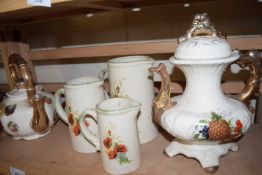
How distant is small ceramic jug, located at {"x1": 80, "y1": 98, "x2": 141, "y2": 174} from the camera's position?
532mm

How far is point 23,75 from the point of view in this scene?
2.44 feet

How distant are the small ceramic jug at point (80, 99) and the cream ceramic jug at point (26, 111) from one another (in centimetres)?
11

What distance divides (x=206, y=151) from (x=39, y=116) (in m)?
0.48

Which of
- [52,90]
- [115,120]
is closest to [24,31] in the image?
[52,90]

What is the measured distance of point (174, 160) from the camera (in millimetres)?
595

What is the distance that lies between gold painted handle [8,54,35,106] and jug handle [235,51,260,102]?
0.57 m

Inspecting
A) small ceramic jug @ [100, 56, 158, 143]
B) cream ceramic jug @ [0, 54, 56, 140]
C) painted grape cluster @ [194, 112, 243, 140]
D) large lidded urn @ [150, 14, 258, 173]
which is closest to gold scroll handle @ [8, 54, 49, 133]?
cream ceramic jug @ [0, 54, 56, 140]

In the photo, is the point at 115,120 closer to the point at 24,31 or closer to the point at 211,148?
the point at 211,148

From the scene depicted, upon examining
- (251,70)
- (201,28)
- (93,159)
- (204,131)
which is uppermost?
Result: (201,28)

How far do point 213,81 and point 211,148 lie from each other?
0.50 feet

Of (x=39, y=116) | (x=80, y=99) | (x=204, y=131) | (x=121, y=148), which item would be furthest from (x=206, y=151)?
(x=39, y=116)

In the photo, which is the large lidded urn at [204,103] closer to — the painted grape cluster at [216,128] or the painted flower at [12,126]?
the painted grape cluster at [216,128]

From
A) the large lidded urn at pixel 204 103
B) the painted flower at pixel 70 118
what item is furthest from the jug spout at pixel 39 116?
the large lidded urn at pixel 204 103

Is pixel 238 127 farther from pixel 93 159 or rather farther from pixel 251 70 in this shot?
pixel 93 159
